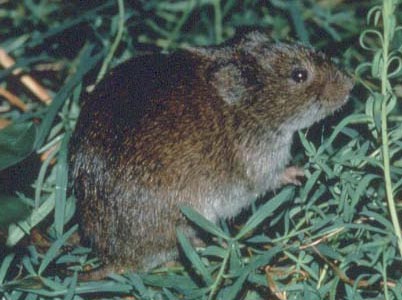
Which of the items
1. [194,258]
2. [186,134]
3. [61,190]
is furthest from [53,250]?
[186,134]

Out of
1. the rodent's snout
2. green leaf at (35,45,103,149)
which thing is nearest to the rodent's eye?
the rodent's snout

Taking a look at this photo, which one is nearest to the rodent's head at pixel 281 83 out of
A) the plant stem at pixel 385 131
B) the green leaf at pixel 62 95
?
the plant stem at pixel 385 131

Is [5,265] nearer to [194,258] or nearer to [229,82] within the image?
[194,258]

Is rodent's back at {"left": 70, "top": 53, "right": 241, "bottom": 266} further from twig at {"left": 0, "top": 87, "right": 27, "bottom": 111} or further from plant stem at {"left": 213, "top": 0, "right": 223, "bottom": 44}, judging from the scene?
plant stem at {"left": 213, "top": 0, "right": 223, "bottom": 44}

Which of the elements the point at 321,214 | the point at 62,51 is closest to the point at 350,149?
the point at 321,214

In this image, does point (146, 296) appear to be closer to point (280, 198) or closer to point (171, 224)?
point (171, 224)

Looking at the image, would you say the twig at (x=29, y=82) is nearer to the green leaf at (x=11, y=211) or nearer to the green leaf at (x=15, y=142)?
the green leaf at (x=15, y=142)
